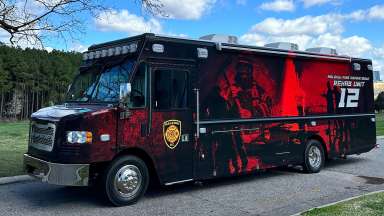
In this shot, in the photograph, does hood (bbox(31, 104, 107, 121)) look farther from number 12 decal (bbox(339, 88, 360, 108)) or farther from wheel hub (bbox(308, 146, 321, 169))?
number 12 decal (bbox(339, 88, 360, 108))

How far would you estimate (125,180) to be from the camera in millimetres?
8008

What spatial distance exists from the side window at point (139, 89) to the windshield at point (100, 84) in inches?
6.3

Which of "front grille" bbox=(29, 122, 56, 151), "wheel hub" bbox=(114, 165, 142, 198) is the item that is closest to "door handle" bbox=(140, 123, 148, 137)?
"wheel hub" bbox=(114, 165, 142, 198)

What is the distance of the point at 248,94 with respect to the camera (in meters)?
10.0

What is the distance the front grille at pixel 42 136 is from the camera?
7.70 meters

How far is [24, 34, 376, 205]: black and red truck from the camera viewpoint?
25.3 feet

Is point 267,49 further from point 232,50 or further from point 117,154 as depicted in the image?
point 117,154

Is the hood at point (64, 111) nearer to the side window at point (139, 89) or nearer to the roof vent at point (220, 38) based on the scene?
the side window at point (139, 89)

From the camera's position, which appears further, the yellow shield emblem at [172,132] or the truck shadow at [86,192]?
the yellow shield emblem at [172,132]

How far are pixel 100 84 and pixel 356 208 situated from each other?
4.79 metres

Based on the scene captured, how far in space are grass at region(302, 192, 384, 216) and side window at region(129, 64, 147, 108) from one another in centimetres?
324

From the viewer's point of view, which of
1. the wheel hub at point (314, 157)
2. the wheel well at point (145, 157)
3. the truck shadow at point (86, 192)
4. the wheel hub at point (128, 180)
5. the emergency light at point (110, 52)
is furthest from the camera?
the wheel hub at point (314, 157)

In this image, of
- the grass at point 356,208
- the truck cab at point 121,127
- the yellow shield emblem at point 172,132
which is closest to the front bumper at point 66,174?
the truck cab at point 121,127

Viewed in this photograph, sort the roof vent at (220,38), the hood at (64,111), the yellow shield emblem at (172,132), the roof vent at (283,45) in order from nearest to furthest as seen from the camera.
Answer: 1. the hood at (64,111)
2. the yellow shield emblem at (172,132)
3. the roof vent at (220,38)
4. the roof vent at (283,45)
